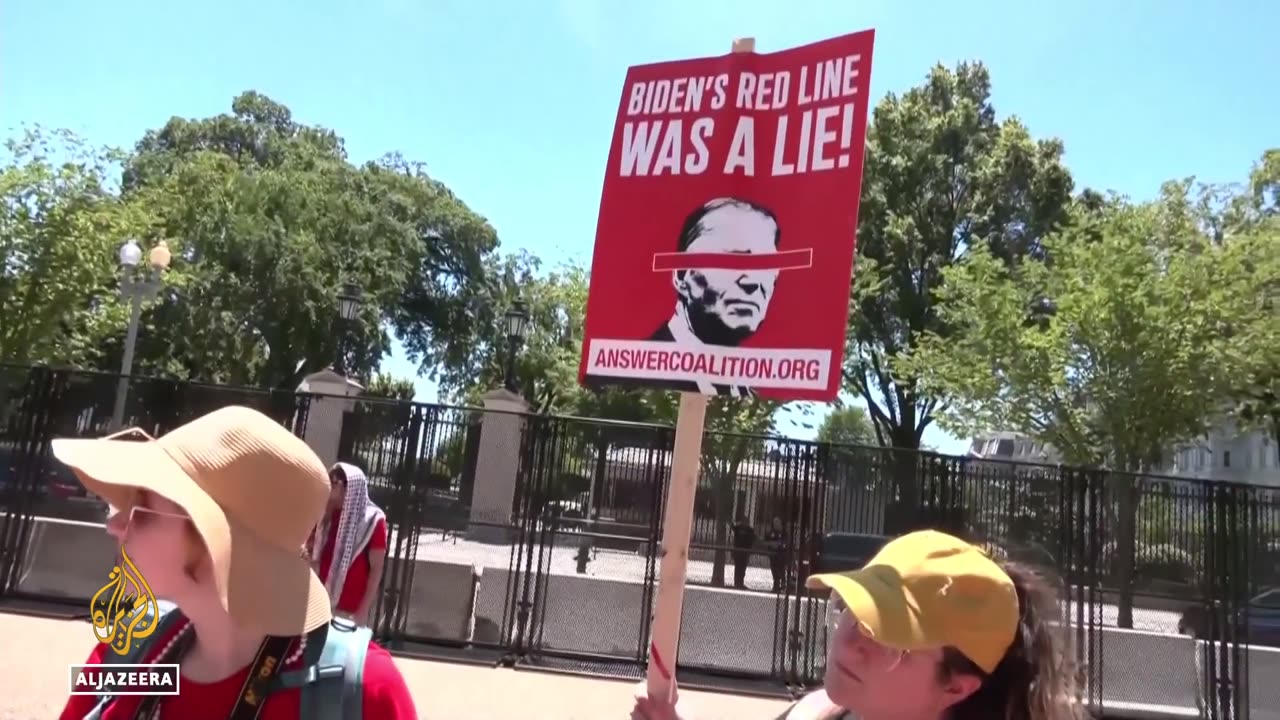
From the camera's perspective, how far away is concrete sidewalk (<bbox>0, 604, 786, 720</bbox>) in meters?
7.54

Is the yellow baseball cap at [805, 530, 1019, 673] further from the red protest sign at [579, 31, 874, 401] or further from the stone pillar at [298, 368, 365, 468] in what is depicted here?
the stone pillar at [298, 368, 365, 468]

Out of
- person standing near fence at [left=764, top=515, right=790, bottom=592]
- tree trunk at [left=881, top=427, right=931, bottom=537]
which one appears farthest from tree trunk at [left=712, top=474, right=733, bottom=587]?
tree trunk at [left=881, top=427, right=931, bottom=537]

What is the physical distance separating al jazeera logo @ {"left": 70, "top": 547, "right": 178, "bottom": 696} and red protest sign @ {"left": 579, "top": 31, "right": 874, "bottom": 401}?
60.7 inches

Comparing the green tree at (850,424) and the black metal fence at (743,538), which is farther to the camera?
the green tree at (850,424)

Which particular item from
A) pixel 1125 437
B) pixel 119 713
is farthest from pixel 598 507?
→ pixel 1125 437

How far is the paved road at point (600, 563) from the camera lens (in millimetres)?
10031

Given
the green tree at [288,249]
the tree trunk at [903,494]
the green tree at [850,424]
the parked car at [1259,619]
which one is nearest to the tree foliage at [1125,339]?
the parked car at [1259,619]

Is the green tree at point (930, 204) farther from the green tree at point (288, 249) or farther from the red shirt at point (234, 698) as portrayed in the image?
the red shirt at point (234, 698)

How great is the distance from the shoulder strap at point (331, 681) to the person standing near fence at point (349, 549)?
9.21 ft

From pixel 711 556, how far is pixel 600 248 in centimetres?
793

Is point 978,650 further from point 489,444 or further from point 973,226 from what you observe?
point 973,226

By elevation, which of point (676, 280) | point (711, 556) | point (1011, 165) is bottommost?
point (711, 556)

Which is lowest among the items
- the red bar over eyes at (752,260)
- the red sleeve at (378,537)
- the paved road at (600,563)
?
the paved road at (600,563)

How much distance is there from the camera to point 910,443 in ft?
109
